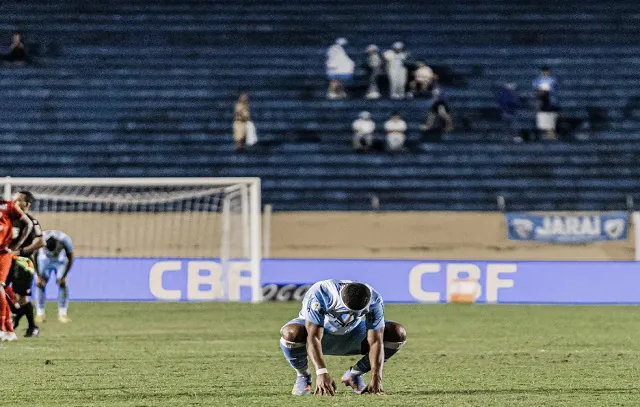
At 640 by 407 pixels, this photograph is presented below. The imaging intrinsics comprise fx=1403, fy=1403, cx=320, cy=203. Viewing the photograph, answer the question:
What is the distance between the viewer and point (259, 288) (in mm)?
26406

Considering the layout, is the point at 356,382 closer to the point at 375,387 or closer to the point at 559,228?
the point at 375,387

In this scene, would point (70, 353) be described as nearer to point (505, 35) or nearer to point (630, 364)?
point (630, 364)

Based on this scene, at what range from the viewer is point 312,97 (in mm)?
33906

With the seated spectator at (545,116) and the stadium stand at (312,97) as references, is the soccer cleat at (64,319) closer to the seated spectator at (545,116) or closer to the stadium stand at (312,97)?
the stadium stand at (312,97)

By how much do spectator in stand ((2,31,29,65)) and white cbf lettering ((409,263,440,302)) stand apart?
13.0 meters

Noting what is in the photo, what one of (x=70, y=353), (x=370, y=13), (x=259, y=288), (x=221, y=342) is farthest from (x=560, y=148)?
(x=70, y=353)

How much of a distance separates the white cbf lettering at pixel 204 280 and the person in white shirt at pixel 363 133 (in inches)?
262

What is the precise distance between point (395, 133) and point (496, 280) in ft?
21.4

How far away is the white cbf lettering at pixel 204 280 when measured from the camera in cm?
2673

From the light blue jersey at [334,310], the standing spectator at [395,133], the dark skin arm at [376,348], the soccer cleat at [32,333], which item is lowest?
the soccer cleat at [32,333]

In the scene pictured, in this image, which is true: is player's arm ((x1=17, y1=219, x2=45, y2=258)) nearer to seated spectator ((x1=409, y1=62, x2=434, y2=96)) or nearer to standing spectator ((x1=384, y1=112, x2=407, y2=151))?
standing spectator ((x1=384, y1=112, x2=407, y2=151))

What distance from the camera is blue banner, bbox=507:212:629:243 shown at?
29.7 metres

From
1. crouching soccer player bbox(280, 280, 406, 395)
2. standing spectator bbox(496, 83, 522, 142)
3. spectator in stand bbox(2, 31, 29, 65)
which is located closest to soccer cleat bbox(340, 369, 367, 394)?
crouching soccer player bbox(280, 280, 406, 395)

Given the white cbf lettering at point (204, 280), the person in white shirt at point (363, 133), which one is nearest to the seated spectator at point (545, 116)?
the person in white shirt at point (363, 133)
